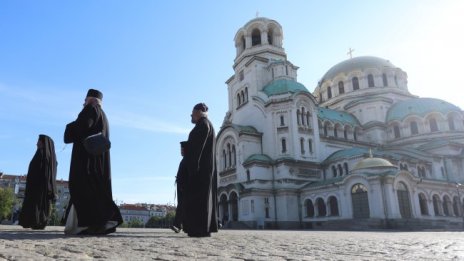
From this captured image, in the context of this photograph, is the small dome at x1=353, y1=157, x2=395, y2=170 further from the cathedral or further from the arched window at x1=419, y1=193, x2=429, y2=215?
the arched window at x1=419, y1=193, x2=429, y2=215

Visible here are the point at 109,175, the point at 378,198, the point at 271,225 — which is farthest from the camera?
the point at 271,225

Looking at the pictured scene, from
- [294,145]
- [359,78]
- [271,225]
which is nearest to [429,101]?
[359,78]

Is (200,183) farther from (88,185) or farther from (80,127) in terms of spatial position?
(80,127)

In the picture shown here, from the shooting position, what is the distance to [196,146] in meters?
7.64

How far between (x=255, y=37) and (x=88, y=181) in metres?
39.1

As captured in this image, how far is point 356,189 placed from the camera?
29141 millimetres

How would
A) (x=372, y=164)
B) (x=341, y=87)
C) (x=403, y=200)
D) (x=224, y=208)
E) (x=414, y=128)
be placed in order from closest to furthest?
(x=403, y=200)
(x=372, y=164)
(x=224, y=208)
(x=414, y=128)
(x=341, y=87)

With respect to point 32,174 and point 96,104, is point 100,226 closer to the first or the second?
point 96,104

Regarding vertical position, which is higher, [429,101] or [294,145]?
[429,101]

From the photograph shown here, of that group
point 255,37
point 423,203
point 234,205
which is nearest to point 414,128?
point 423,203

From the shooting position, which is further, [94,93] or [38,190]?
[38,190]

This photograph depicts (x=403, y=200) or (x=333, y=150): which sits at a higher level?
(x=333, y=150)

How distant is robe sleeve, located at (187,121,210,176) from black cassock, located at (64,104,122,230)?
5.58ft

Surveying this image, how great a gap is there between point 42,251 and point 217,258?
1.87 m
